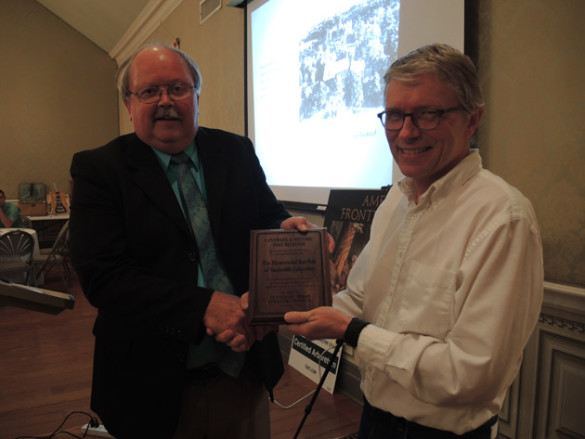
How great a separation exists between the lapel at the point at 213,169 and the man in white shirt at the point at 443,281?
35 centimetres

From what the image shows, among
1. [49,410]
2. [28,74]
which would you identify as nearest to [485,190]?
[49,410]

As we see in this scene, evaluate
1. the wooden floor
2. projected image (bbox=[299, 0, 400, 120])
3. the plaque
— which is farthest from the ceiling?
the plaque

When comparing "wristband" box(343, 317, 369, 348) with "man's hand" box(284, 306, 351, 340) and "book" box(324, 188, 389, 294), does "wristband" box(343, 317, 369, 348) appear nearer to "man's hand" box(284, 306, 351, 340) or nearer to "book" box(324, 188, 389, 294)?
"man's hand" box(284, 306, 351, 340)

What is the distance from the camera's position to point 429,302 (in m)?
0.88

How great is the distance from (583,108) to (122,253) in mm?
1582

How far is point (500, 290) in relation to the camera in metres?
0.79

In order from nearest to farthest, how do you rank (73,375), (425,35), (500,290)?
(500,290), (425,35), (73,375)

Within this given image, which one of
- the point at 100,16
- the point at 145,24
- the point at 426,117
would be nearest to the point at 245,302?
the point at 426,117

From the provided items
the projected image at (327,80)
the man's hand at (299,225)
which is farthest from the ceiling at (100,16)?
the man's hand at (299,225)

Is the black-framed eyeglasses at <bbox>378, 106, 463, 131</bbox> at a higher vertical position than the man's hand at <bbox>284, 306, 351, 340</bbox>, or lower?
higher

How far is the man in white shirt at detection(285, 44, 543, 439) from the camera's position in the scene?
2.63ft

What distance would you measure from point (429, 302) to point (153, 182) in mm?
721

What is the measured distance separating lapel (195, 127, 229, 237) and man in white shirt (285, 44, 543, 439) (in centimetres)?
35

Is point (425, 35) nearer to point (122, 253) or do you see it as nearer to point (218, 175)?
point (218, 175)
